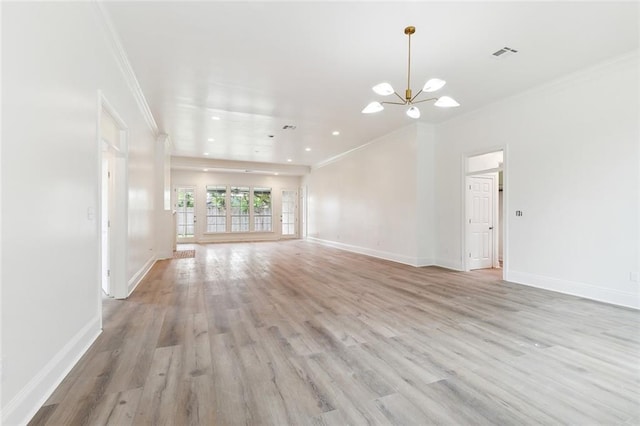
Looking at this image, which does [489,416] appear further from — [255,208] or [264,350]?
[255,208]

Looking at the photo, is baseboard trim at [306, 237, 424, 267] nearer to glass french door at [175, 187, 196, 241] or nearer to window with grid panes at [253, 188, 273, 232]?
window with grid panes at [253, 188, 273, 232]

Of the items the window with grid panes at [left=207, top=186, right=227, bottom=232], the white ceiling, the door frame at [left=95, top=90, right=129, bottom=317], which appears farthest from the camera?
the window with grid panes at [left=207, top=186, right=227, bottom=232]

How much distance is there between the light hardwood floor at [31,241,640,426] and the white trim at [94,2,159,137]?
3.00 m

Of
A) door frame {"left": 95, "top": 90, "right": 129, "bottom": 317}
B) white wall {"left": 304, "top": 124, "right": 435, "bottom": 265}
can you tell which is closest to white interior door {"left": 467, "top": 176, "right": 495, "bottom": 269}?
white wall {"left": 304, "top": 124, "right": 435, "bottom": 265}

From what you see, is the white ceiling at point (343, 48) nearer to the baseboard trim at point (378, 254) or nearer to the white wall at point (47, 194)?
the white wall at point (47, 194)

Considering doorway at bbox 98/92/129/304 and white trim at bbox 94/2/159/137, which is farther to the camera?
doorway at bbox 98/92/129/304

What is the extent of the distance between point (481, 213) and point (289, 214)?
344 inches

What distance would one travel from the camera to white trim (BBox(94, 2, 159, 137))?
2876 millimetres

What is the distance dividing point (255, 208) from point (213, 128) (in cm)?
629

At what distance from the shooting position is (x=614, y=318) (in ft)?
10.7

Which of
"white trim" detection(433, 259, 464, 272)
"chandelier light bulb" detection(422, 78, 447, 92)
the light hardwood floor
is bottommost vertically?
the light hardwood floor

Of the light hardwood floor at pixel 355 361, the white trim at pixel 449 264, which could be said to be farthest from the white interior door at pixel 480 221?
the light hardwood floor at pixel 355 361

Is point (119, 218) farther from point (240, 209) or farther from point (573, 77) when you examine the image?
point (240, 209)

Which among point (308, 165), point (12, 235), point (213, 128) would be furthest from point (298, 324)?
point (308, 165)
